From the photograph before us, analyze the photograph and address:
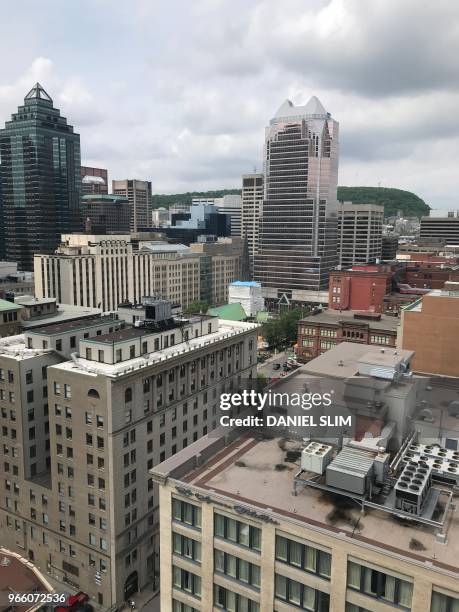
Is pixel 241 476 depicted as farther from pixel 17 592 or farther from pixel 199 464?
pixel 17 592

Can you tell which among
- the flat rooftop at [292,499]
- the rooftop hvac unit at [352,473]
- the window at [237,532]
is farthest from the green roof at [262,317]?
the window at [237,532]

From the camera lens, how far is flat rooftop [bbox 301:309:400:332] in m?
122

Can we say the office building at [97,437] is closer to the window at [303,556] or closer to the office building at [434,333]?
the window at [303,556]

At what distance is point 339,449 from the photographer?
1393 inches

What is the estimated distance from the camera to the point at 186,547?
33.6m

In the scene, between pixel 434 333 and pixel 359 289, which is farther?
pixel 359 289

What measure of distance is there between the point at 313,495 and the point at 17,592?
145ft

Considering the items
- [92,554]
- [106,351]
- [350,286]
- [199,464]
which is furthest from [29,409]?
[350,286]

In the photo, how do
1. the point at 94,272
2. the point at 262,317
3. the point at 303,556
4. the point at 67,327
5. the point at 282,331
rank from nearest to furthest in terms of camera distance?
the point at 303,556 < the point at 67,327 < the point at 282,331 < the point at 94,272 < the point at 262,317

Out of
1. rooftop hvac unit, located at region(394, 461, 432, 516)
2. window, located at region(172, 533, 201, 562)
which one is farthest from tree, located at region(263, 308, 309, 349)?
rooftop hvac unit, located at region(394, 461, 432, 516)

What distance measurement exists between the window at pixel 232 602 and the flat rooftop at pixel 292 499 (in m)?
6.46

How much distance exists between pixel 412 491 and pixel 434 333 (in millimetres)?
54193

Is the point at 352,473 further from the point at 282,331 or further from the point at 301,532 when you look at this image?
the point at 282,331

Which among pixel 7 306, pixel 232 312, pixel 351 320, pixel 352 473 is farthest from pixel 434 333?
pixel 232 312
